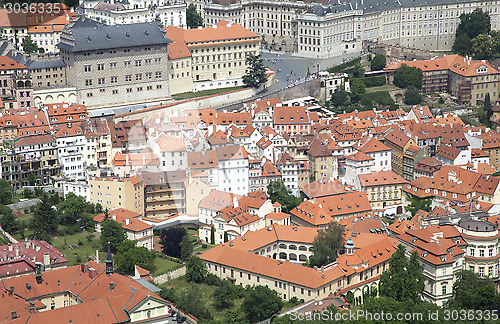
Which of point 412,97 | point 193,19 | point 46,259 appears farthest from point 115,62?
point 46,259

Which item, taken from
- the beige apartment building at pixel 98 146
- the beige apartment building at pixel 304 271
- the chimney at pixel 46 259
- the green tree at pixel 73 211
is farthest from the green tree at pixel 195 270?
the beige apartment building at pixel 98 146

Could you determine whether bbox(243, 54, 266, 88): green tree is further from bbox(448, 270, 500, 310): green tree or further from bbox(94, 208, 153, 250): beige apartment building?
bbox(448, 270, 500, 310): green tree

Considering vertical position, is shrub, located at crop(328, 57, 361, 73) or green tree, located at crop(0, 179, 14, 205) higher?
shrub, located at crop(328, 57, 361, 73)

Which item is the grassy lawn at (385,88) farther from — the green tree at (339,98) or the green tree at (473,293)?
the green tree at (473,293)

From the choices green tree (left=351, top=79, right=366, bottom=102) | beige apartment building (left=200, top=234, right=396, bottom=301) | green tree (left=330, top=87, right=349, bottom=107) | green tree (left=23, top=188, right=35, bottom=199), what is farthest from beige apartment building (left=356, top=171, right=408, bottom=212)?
green tree (left=23, top=188, right=35, bottom=199)

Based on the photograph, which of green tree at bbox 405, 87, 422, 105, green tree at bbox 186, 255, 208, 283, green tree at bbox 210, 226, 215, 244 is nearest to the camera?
green tree at bbox 186, 255, 208, 283

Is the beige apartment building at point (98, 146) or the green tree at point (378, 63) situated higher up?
the green tree at point (378, 63)

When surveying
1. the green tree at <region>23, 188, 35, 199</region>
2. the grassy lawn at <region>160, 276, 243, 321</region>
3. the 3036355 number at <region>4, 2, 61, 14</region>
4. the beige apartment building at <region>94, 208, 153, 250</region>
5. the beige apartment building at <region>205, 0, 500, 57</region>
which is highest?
the 3036355 number at <region>4, 2, 61, 14</region>

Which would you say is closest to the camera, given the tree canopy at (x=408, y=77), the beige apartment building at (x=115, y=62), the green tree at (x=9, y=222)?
the green tree at (x=9, y=222)
